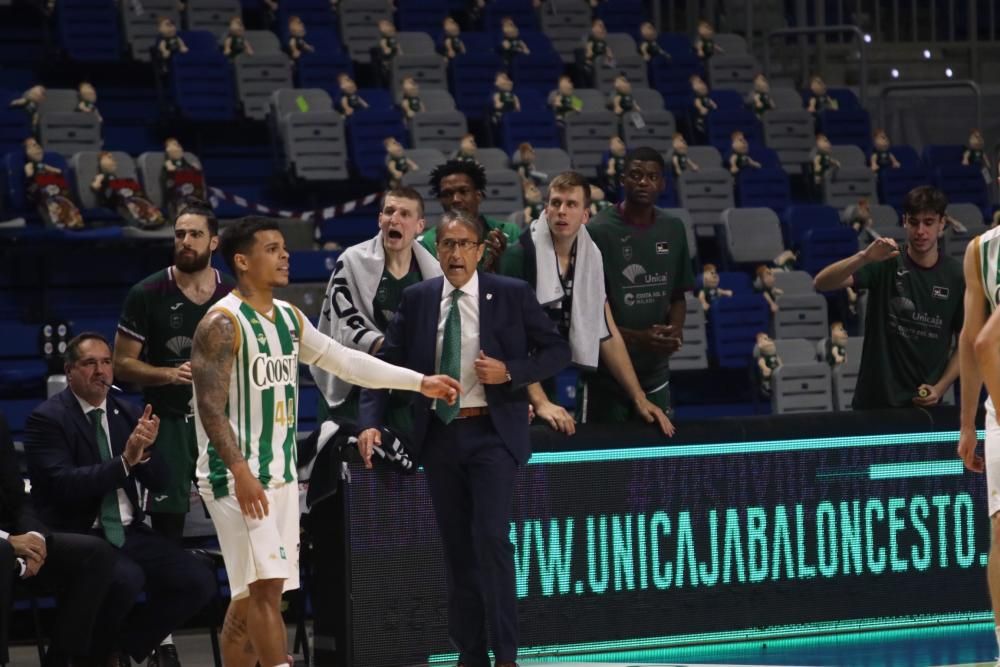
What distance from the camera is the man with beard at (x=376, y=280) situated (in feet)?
24.3

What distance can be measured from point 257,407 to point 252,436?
105mm

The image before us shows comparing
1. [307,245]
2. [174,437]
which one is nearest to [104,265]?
[307,245]

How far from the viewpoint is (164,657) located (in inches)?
298

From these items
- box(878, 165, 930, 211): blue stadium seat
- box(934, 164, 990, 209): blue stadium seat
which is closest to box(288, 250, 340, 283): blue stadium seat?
box(878, 165, 930, 211): blue stadium seat

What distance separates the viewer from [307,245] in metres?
14.7

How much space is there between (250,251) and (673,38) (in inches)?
511

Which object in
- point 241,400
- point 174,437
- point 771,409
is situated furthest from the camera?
point 771,409

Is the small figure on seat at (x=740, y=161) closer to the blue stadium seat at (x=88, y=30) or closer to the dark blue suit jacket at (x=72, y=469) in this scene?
the blue stadium seat at (x=88, y=30)

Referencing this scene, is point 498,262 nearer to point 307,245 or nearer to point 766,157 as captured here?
point 307,245

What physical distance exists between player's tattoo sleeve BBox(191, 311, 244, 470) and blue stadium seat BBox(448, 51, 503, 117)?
1089 centimetres

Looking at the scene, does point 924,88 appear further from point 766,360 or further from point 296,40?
point 296,40

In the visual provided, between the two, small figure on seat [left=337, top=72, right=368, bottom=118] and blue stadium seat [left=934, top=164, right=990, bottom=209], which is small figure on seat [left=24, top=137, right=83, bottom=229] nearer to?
small figure on seat [left=337, top=72, right=368, bottom=118]

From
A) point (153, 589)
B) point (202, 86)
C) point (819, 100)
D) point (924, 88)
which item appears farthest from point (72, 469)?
point (924, 88)

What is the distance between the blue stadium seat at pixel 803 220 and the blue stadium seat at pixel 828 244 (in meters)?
0.39
